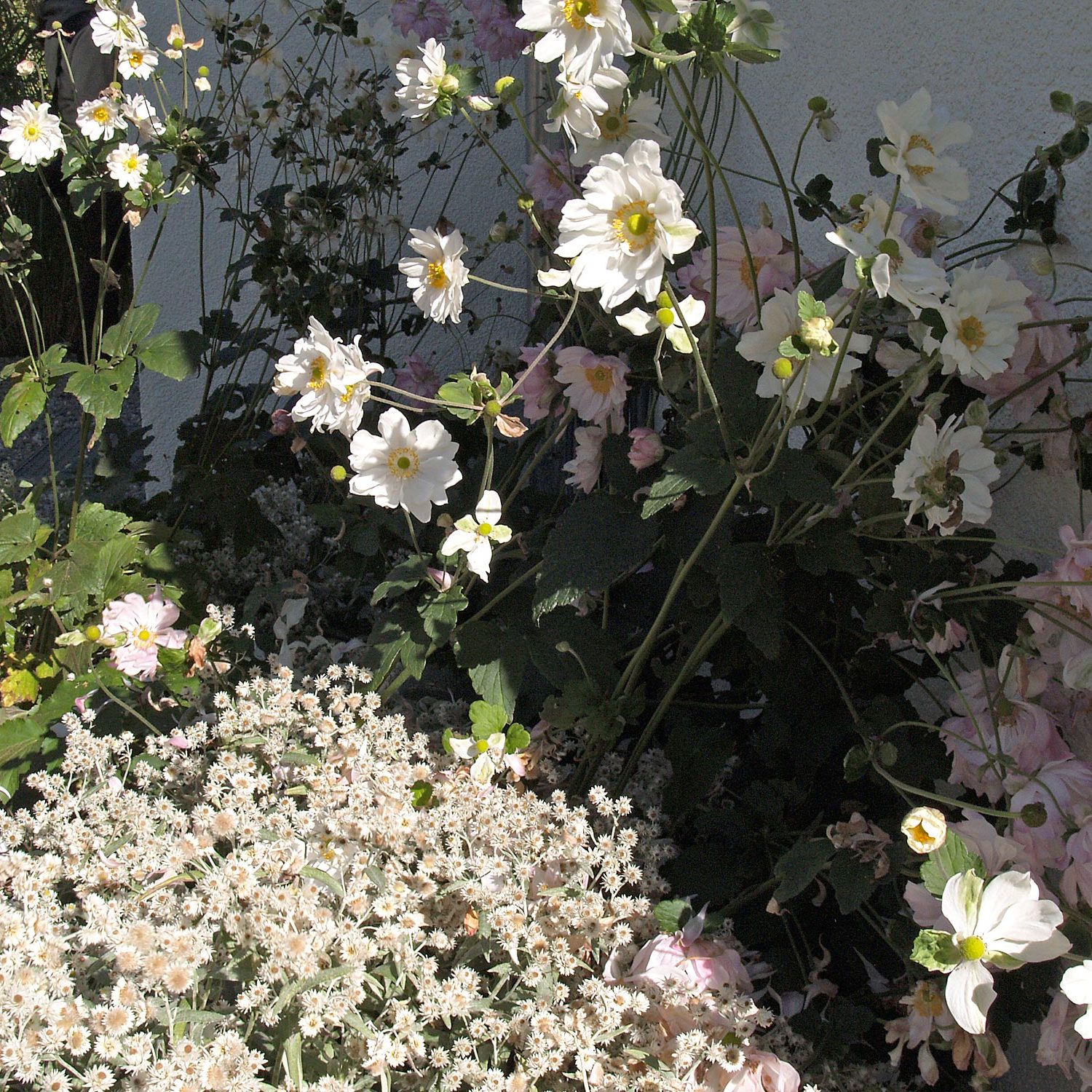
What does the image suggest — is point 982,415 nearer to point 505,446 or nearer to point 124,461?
point 505,446

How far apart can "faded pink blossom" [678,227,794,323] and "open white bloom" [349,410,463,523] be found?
0.38m

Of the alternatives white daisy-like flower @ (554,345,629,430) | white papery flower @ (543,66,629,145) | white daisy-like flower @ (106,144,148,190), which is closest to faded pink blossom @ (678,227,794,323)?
white daisy-like flower @ (554,345,629,430)

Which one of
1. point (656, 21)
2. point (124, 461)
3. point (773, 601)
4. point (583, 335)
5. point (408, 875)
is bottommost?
point (124, 461)

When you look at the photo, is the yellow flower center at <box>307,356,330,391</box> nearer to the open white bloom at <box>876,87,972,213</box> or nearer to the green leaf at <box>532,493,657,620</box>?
the green leaf at <box>532,493,657,620</box>

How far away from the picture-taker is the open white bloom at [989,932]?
2.57 feet

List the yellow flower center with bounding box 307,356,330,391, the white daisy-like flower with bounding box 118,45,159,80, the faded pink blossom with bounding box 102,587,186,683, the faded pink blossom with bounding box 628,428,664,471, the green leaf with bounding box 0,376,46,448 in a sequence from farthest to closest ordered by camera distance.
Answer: the white daisy-like flower with bounding box 118,45,159,80 < the green leaf with bounding box 0,376,46,448 < the faded pink blossom with bounding box 102,587,186,683 < the faded pink blossom with bounding box 628,428,664,471 < the yellow flower center with bounding box 307,356,330,391

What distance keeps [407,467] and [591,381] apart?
294 mm

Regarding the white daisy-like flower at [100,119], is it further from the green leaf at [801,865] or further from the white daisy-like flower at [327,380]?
the green leaf at [801,865]

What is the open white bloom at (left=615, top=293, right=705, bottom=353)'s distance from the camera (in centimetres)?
101

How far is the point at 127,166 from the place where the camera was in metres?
1.65

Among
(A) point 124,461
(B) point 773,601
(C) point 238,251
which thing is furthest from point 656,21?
(C) point 238,251

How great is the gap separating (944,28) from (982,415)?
755 millimetres

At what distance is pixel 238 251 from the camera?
9.79 ft

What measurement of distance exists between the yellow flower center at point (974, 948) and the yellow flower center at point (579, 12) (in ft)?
2.68
